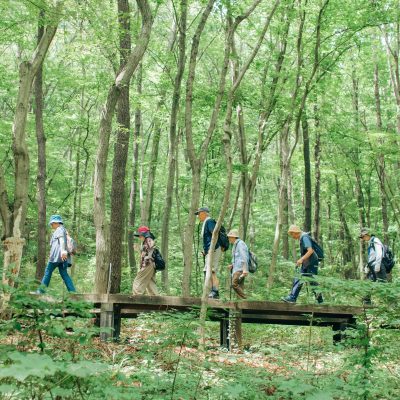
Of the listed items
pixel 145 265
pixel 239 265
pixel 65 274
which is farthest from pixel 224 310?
pixel 65 274

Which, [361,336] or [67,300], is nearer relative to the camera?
[67,300]

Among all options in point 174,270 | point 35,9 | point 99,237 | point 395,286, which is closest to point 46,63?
point 174,270

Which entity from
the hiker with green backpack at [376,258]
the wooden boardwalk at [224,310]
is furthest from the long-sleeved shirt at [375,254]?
the wooden boardwalk at [224,310]

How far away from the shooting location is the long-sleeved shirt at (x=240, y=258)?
10352mm

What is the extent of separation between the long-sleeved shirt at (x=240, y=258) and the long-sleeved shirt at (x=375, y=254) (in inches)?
123

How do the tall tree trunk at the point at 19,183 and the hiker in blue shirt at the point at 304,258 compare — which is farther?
the hiker in blue shirt at the point at 304,258

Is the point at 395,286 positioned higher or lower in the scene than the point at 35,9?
lower

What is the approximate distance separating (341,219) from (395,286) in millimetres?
23173

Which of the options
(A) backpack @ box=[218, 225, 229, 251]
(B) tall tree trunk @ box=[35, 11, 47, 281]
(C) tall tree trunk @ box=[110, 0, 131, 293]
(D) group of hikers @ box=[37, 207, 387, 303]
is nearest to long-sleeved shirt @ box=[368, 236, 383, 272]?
(D) group of hikers @ box=[37, 207, 387, 303]

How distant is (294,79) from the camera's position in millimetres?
16344

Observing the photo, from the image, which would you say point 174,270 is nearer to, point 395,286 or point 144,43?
point 144,43

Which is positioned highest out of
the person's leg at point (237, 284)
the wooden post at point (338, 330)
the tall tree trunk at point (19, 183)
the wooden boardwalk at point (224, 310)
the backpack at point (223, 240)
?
the tall tree trunk at point (19, 183)

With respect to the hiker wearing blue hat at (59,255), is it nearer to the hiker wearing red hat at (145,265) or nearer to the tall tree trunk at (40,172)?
the hiker wearing red hat at (145,265)

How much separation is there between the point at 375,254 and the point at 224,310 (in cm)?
383
